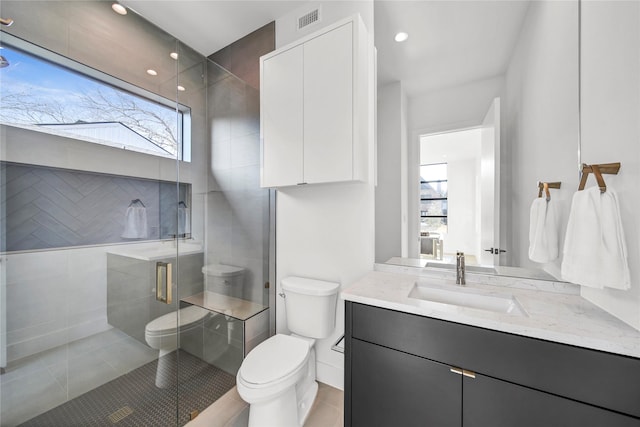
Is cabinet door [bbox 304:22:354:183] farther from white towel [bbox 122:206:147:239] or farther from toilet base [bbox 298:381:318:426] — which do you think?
toilet base [bbox 298:381:318:426]

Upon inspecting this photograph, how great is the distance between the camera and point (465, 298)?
1209 mm

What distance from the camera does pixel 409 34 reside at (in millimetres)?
1557

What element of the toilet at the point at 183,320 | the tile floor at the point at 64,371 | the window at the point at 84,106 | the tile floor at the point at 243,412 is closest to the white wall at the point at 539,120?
the tile floor at the point at 243,412

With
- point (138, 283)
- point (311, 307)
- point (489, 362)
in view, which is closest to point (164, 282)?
point (138, 283)

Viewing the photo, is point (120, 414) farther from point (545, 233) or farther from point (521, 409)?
point (545, 233)

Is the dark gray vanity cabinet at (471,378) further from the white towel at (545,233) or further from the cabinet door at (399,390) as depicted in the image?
the white towel at (545,233)

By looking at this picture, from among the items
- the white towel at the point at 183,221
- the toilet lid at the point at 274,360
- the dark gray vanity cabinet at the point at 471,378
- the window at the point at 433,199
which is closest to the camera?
the dark gray vanity cabinet at the point at 471,378

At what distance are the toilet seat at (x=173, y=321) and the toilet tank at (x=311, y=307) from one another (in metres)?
0.79

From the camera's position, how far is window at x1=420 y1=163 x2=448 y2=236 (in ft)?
4.81

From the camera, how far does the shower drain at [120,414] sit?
1.37 m

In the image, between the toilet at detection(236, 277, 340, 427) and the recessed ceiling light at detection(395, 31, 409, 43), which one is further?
the recessed ceiling light at detection(395, 31, 409, 43)

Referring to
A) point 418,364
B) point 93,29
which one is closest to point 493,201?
point 418,364

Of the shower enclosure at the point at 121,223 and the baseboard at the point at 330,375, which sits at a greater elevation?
the shower enclosure at the point at 121,223

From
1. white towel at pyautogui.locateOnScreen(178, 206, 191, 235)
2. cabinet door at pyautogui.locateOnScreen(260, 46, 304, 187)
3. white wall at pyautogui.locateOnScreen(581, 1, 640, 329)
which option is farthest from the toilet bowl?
white wall at pyautogui.locateOnScreen(581, 1, 640, 329)
